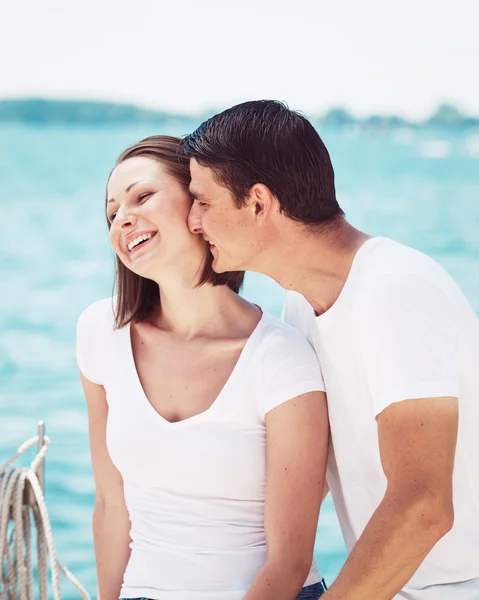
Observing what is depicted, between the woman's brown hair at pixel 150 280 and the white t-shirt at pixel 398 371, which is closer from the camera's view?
the white t-shirt at pixel 398 371

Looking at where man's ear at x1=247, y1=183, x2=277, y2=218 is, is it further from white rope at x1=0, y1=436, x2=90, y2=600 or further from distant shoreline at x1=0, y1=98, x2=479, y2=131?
distant shoreline at x1=0, y1=98, x2=479, y2=131

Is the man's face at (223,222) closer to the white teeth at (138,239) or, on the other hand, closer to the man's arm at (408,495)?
the white teeth at (138,239)

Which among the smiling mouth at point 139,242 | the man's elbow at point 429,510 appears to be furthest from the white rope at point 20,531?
the man's elbow at point 429,510

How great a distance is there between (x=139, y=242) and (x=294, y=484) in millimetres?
533

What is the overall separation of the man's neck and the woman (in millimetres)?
132

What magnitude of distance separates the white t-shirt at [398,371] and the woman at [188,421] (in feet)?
0.25

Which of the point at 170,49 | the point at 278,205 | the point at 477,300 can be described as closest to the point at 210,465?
the point at 278,205

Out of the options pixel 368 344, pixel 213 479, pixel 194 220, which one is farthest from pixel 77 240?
pixel 368 344

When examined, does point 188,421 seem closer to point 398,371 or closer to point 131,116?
point 398,371

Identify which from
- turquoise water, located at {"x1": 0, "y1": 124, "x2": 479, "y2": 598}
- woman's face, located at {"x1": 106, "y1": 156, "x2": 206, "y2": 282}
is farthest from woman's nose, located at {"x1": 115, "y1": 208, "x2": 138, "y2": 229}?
turquoise water, located at {"x1": 0, "y1": 124, "x2": 479, "y2": 598}

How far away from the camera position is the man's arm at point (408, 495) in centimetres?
125

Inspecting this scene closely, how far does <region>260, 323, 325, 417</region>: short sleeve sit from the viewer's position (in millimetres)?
1557

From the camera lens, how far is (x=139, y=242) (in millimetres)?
1695

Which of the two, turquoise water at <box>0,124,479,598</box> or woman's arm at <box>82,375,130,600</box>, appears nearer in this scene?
woman's arm at <box>82,375,130,600</box>
